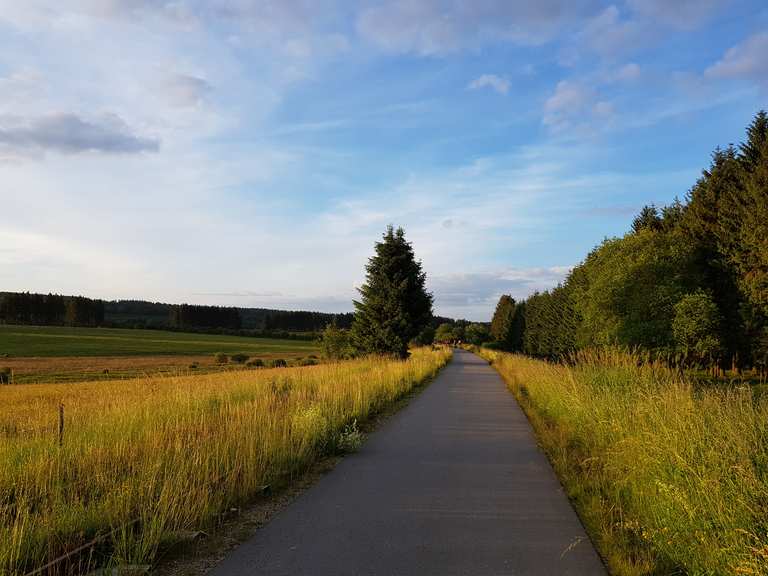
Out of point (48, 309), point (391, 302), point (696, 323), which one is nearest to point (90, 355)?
point (391, 302)

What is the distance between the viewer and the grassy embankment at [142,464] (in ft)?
15.0

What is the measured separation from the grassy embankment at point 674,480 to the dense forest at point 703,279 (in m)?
20.1

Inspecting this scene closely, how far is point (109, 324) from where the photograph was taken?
131 meters

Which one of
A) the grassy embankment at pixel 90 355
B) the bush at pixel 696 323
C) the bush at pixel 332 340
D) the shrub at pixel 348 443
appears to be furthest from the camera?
the bush at pixel 332 340

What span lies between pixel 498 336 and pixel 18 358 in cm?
8202

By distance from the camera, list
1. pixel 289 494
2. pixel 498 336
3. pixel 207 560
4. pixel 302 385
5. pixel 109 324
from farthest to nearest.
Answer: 1. pixel 109 324
2. pixel 498 336
3. pixel 302 385
4. pixel 289 494
5. pixel 207 560

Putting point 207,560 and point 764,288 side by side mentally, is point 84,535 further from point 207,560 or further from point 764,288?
point 764,288

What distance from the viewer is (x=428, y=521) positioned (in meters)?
5.51

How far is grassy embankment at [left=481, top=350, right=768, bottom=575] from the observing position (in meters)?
4.21

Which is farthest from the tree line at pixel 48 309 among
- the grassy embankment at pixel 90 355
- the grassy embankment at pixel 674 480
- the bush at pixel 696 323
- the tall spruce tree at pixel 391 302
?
the grassy embankment at pixel 674 480

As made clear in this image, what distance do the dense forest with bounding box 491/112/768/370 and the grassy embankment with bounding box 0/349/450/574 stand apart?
2169 cm

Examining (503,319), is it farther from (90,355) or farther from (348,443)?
(348,443)

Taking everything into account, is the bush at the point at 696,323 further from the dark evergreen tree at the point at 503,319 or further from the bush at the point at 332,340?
the dark evergreen tree at the point at 503,319

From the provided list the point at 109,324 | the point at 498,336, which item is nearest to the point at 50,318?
the point at 109,324
